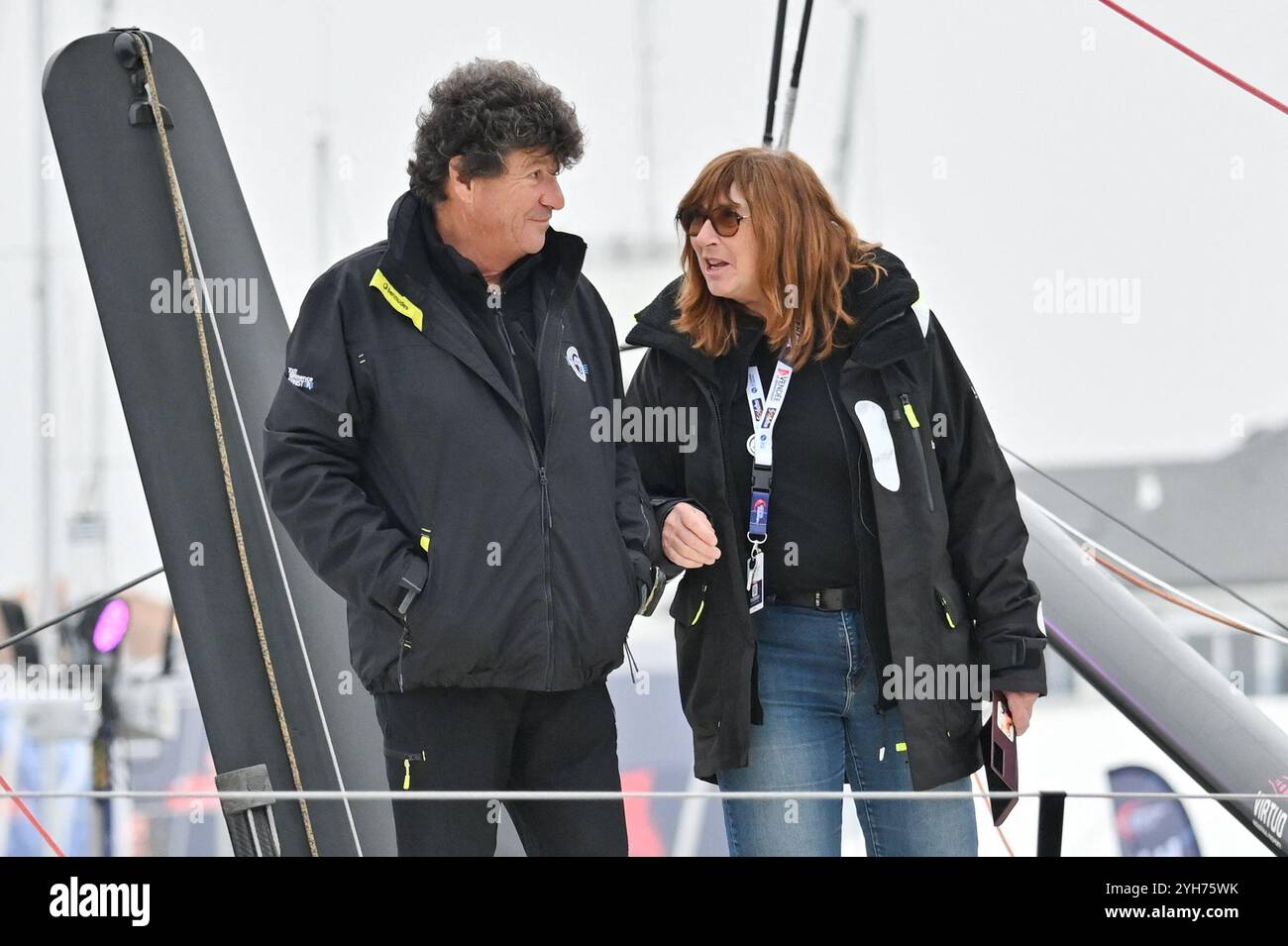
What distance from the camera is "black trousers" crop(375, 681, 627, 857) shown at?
4.68 ft

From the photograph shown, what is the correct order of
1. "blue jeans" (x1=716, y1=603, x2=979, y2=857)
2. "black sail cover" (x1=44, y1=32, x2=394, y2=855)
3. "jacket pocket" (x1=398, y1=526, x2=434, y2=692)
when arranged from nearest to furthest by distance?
"jacket pocket" (x1=398, y1=526, x2=434, y2=692) → "blue jeans" (x1=716, y1=603, x2=979, y2=857) → "black sail cover" (x1=44, y1=32, x2=394, y2=855)

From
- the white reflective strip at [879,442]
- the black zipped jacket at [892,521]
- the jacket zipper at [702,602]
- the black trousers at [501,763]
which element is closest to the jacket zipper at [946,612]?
the black zipped jacket at [892,521]

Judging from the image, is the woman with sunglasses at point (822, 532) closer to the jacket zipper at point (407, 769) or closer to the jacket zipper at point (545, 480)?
the jacket zipper at point (545, 480)

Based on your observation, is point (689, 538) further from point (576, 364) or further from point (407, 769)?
point (407, 769)

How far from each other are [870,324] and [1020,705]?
17.3 inches

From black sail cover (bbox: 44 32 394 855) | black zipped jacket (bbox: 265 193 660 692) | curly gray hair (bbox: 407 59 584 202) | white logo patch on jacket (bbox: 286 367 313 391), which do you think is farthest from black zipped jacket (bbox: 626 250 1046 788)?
black sail cover (bbox: 44 32 394 855)

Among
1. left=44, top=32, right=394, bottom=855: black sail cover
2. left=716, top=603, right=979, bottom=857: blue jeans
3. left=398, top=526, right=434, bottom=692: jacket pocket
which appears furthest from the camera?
left=44, top=32, right=394, bottom=855: black sail cover

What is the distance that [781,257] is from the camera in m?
1.58

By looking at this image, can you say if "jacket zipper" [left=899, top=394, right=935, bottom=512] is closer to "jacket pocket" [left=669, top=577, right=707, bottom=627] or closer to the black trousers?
"jacket pocket" [left=669, top=577, right=707, bottom=627]

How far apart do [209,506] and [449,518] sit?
2.26ft

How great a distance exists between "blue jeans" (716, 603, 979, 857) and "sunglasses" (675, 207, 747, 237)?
0.40m

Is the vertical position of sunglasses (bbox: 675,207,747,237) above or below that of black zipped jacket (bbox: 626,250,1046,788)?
above

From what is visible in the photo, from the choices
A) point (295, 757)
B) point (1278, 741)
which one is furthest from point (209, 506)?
point (1278, 741)
